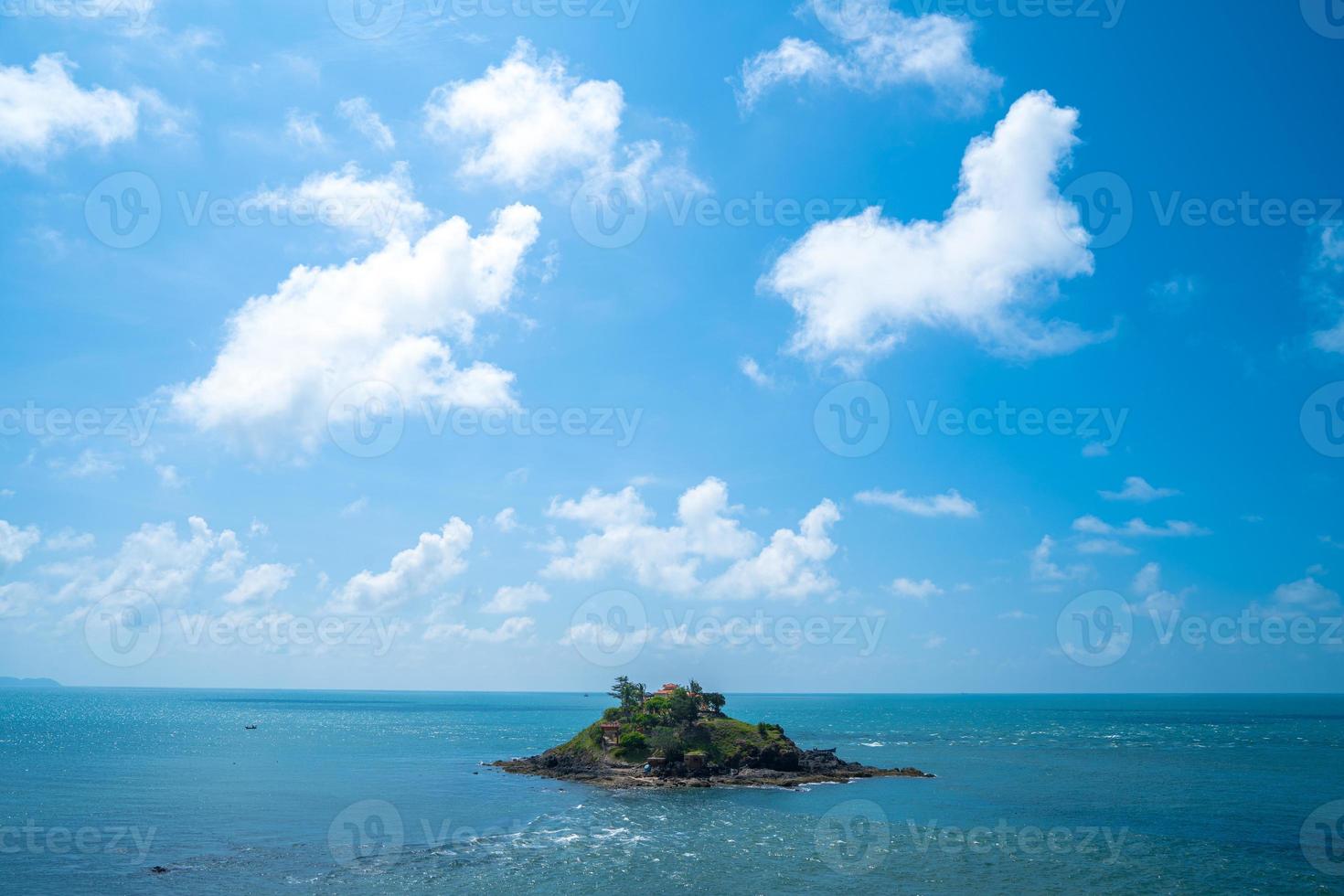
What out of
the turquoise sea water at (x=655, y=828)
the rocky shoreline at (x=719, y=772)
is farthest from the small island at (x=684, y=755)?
the turquoise sea water at (x=655, y=828)

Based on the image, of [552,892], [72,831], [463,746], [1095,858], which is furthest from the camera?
[463,746]

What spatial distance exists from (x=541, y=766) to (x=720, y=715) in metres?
23.7

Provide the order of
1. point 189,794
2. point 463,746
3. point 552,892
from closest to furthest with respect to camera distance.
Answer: point 552,892, point 189,794, point 463,746

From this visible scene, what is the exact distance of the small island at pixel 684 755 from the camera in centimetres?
9206

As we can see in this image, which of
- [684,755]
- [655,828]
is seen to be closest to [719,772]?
[684,755]

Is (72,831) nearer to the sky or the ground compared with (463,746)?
nearer to the sky

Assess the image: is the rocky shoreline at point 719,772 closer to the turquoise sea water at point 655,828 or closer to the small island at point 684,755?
the small island at point 684,755

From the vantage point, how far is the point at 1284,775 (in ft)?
317

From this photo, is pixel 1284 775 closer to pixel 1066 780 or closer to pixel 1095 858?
pixel 1066 780

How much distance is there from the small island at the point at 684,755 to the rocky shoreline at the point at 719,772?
0.10m

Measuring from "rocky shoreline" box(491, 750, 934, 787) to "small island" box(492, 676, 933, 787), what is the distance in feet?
0.33

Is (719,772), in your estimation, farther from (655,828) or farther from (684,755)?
(655,828)

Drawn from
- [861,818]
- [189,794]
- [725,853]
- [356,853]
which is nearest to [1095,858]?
[861,818]

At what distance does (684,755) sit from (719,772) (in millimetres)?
4321
